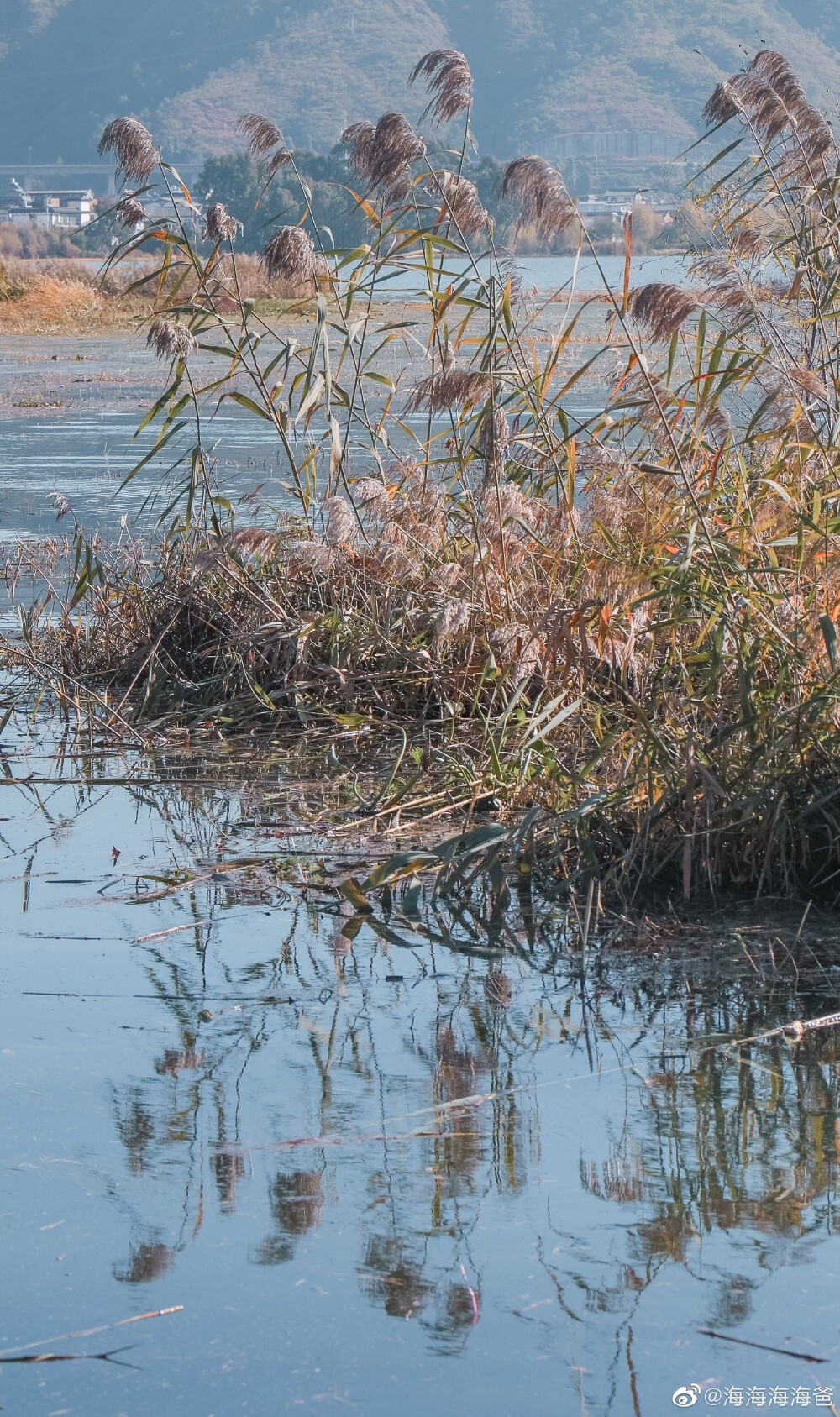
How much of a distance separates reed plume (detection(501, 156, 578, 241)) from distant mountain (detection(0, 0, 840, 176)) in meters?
32.6

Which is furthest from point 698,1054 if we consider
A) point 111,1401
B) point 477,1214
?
point 111,1401

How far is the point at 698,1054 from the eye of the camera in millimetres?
2891

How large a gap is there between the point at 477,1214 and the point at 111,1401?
0.60 metres

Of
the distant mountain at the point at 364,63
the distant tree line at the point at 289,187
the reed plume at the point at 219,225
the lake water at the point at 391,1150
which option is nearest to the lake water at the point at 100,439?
the reed plume at the point at 219,225

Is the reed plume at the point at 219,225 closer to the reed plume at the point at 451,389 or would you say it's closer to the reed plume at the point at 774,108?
the reed plume at the point at 451,389

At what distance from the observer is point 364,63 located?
10112 centimetres

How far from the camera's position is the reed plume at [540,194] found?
15.1ft

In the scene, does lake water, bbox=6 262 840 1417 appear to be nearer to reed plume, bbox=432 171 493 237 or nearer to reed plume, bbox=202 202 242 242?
reed plume, bbox=432 171 493 237

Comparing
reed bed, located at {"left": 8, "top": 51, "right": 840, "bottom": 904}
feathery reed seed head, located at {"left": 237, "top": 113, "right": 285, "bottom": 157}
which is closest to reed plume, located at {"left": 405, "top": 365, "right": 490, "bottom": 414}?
reed bed, located at {"left": 8, "top": 51, "right": 840, "bottom": 904}

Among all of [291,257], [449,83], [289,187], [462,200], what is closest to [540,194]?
[462,200]

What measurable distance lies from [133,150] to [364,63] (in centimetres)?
10287

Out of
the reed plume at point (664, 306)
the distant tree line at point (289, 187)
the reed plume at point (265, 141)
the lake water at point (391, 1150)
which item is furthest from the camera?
the distant tree line at point (289, 187)

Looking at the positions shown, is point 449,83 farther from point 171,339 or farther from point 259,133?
point 171,339

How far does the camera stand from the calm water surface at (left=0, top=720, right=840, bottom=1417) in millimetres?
2021
